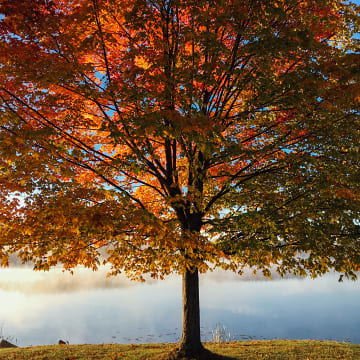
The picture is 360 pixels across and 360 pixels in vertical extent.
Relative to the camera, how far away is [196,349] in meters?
9.38

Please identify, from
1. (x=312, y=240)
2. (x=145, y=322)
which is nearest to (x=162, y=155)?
(x=312, y=240)

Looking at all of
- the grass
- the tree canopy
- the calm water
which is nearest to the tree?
the tree canopy

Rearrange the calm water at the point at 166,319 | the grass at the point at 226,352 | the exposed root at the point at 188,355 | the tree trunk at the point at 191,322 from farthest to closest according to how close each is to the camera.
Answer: the calm water at the point at 166,319 < the grass at the point at 226,352 < the tree trunk at the point at 191,322 < the exposed root at the point at 188,355

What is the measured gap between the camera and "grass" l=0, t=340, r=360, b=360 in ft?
34.6

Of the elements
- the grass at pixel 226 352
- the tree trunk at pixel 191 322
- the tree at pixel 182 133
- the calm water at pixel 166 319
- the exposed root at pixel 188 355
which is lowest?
the calm water at pixel 166 319

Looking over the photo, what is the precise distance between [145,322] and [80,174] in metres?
22.6

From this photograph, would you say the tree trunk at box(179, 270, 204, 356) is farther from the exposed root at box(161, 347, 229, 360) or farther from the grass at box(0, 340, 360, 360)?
the grass at box(0, 340, 360, 360)

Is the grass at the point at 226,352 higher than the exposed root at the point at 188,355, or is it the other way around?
the exposed root at the point at 188,355

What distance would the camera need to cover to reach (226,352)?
10930 mm

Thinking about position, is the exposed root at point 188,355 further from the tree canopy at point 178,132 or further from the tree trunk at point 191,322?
the tree canopy at point 178,132

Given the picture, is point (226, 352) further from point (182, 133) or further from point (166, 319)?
point (166, 319)

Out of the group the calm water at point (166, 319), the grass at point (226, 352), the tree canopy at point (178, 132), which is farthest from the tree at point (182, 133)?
the calm water at point (166, 319)

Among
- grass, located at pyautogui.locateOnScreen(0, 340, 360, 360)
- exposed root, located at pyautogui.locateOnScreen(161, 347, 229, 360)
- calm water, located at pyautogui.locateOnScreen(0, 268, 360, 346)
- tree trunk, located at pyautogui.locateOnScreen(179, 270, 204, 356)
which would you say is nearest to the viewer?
exposed root, located at pyautogui.locateOnScreen(161, 347, 229, 360)

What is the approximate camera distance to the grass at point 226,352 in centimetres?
1054
